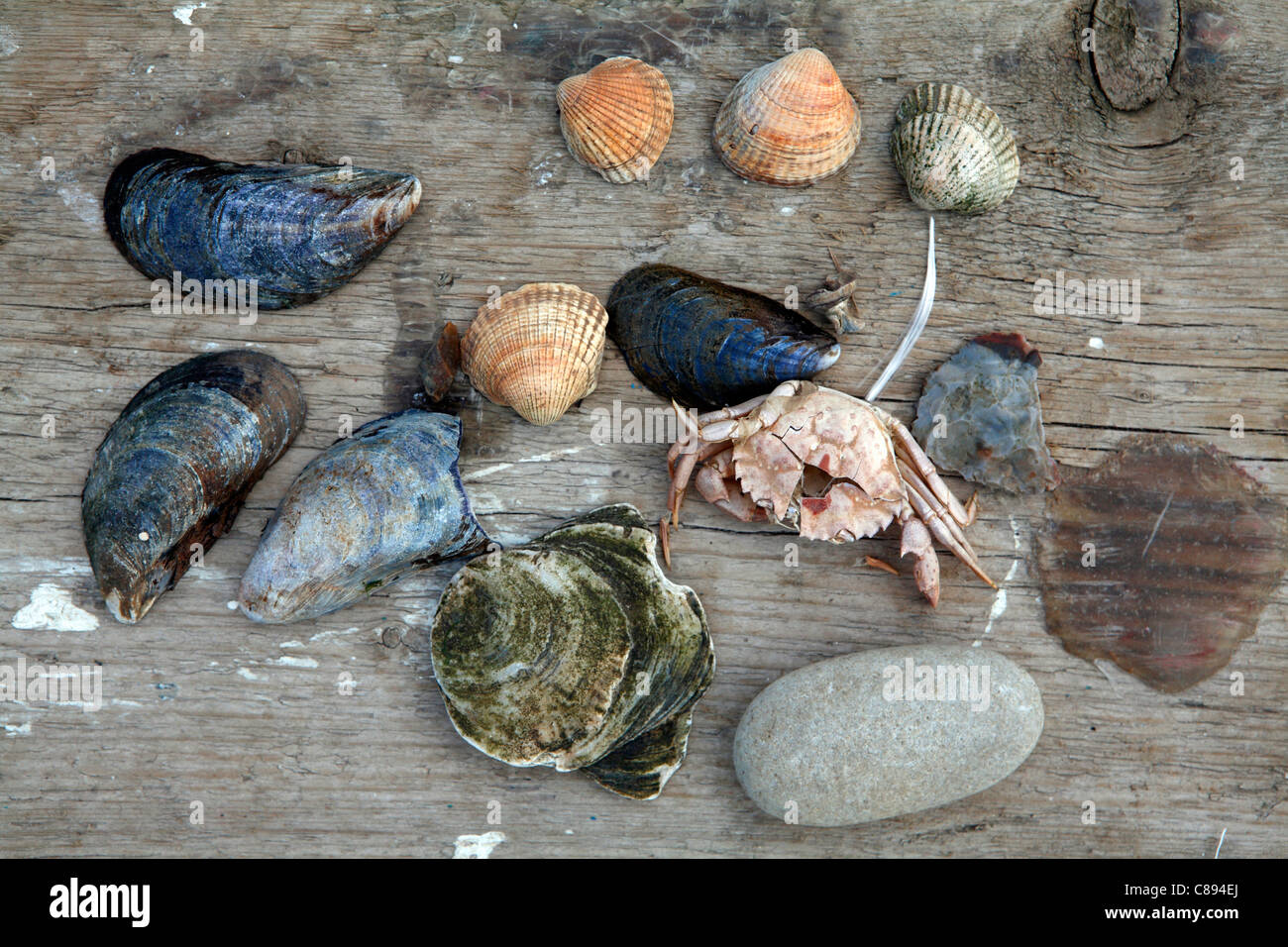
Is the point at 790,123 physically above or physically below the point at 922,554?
above

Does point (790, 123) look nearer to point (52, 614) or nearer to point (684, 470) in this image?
point (684, 470)

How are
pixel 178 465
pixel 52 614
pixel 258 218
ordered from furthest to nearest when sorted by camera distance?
pixel 52 614 < pixel 258 218 < pixel 178 465

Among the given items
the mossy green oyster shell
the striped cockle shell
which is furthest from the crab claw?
the striped cockle shell

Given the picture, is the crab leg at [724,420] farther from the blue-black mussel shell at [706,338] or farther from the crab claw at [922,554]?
the crab claw at [922,554]

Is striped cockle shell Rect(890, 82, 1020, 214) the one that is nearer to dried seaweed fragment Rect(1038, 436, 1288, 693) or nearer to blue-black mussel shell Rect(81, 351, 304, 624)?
dried seaweed fragment Rect(1038, 436, 1288, 693)

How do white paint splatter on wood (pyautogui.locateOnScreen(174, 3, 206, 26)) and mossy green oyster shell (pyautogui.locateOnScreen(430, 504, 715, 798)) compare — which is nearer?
mossy green oyster shell (pyautogui.locateOnScreen(430, 504, 715, 798))

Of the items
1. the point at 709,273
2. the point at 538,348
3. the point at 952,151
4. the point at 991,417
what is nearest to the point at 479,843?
the point at 538,348

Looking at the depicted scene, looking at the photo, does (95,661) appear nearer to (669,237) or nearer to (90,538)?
(90,538)
